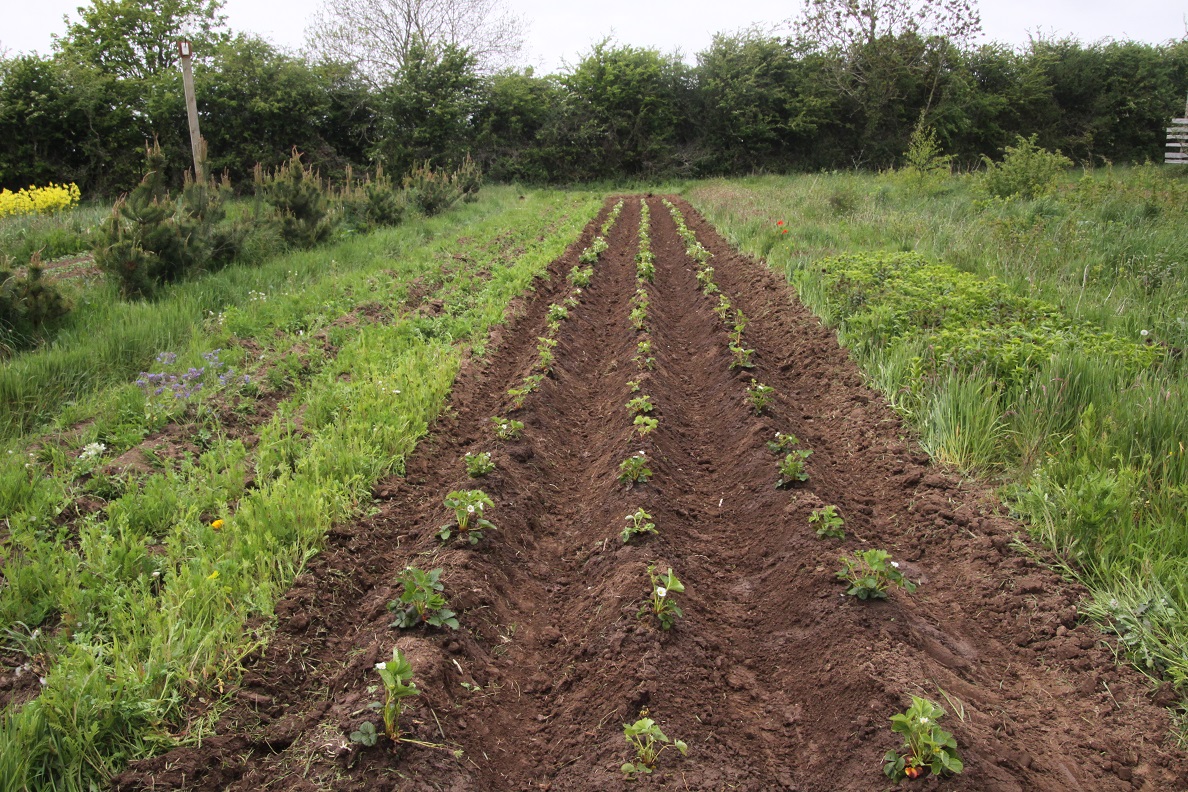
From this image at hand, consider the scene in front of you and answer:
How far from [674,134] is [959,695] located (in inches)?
1345

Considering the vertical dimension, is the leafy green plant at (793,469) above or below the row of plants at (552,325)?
below

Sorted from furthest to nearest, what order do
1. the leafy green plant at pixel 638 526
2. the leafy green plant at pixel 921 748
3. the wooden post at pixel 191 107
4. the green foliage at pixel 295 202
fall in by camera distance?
the green foliage at pixel 295 202, the wooden post at pixel 191 107, the leafy green plant at pixel 638 526, the leafy green plant at pixel 921 748

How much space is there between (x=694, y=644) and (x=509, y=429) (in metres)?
2.49

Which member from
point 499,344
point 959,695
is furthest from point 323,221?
point 959,695

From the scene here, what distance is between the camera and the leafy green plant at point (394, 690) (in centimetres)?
267

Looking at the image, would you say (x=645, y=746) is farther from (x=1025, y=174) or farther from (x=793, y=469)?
(x=1025, y=174)

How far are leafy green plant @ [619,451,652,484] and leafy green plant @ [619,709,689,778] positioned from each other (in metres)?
2.02

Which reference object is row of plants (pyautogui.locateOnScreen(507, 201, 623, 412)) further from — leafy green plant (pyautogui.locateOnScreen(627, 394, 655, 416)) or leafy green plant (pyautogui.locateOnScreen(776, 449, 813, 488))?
leafy green plant (pyautogui.locateOnScreen(776, 449, 813, 488))

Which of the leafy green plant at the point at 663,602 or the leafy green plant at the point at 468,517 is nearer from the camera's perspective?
the leafy green plant at the point at 663,602

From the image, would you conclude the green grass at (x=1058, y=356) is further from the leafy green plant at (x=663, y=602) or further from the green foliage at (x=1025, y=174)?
the leafy green plant at (x=663, y=602)

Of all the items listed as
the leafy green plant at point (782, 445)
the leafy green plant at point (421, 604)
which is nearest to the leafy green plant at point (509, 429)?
the leafy green plant at point (782, 445)

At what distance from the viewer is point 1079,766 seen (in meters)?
2.73

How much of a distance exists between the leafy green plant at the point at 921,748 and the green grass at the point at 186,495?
2696 mm

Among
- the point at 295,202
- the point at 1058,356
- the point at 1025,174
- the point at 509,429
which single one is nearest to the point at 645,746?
the point at 509,429
